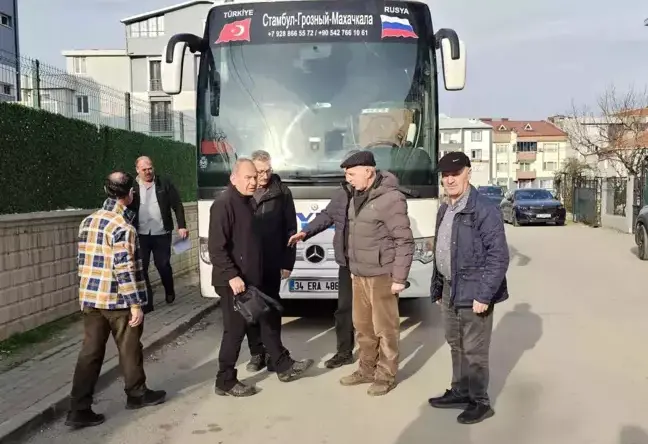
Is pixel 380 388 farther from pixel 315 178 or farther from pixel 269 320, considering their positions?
pixel 315 178

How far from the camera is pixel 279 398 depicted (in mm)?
5492

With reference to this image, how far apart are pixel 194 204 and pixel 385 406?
8.92m

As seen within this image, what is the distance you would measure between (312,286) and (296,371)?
158 centimetres

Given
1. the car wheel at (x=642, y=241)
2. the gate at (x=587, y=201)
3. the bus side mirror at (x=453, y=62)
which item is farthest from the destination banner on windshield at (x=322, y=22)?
the gate at (x=587, y=201)

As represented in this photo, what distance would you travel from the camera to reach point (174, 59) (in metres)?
7.48

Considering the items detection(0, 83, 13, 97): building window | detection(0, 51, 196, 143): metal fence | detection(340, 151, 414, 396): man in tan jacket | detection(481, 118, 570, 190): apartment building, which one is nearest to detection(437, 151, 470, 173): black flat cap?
detection(340, 151, 414, 396): man in tan jacket

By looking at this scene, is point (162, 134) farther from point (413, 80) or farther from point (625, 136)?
point (625, 136)

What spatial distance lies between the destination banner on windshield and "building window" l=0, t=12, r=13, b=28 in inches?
1577

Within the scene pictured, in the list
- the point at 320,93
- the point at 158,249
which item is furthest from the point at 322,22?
the point at 158,249

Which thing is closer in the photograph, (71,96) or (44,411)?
(44,411)

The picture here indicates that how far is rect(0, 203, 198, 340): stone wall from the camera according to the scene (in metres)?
6.80

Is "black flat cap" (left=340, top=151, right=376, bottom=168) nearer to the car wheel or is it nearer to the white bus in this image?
the white bus

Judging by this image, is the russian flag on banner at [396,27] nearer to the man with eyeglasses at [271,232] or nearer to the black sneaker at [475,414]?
the man with eyeglasses at [271,232]

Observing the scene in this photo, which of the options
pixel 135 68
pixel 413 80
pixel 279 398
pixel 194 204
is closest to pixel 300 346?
pixel 279 398
